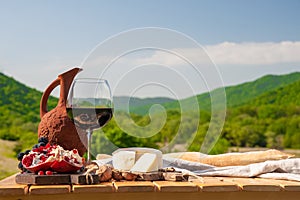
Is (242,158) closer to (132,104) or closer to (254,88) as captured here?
(132,104)

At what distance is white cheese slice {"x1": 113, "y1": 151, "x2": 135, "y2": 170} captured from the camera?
1.69 m

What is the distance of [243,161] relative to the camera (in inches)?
79.6

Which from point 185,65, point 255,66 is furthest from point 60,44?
point 185,65

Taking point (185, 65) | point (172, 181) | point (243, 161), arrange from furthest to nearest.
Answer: point (185, 65)
point (243, 161)
point (172, 181)

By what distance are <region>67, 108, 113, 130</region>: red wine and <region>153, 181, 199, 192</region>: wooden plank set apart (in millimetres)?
408

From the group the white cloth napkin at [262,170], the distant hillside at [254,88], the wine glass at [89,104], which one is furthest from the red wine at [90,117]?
the distant hillside at [254,88]

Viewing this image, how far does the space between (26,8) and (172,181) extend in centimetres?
696

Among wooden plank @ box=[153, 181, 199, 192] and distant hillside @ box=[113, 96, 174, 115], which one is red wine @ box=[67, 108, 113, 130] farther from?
wooden plank @ box=[153, 181, 199, 192]

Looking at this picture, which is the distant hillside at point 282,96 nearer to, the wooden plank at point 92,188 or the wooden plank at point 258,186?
the wooden plank at point 258,186

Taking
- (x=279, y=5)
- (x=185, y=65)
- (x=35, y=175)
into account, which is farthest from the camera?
(x=279, y=5)

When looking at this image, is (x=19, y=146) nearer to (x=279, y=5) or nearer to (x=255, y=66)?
(x=255, y=66)

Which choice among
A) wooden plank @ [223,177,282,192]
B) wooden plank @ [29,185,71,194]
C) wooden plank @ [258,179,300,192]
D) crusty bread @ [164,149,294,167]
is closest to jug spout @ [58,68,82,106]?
wooden plank @ [29,185,71,194]

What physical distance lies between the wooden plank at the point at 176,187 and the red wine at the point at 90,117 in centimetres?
41

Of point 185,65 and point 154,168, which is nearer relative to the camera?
point 154,168
